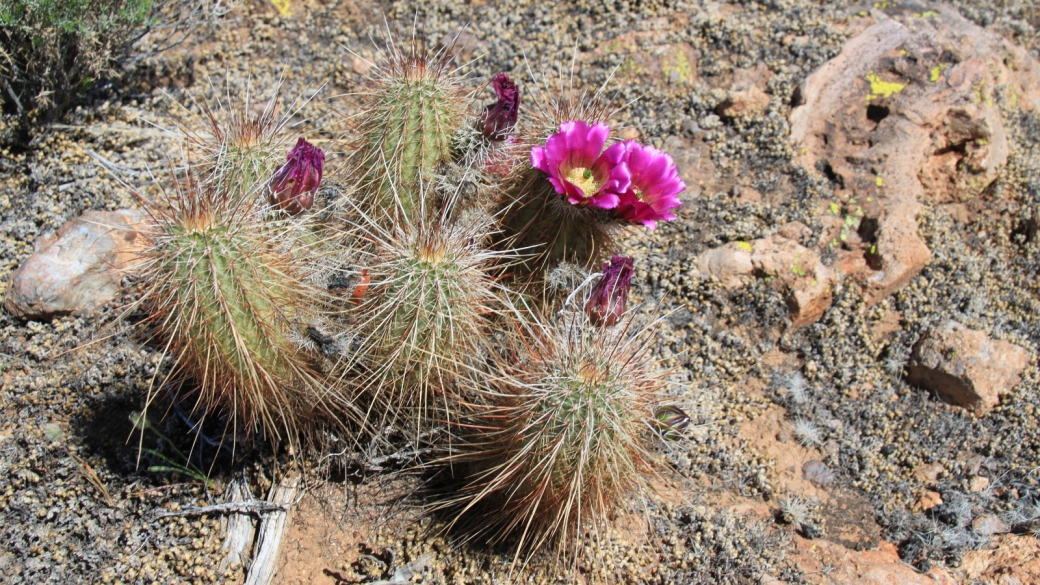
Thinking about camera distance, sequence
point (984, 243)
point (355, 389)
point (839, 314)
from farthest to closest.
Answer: point (984, 243)
point (839, 314)
point (355, 389)

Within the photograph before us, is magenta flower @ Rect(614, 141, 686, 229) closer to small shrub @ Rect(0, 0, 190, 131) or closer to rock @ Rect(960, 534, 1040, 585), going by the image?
rock @ Rect(960, 534, 1040, 585)

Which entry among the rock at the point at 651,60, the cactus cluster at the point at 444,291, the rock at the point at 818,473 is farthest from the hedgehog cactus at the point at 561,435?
the rock at the point at 651,60

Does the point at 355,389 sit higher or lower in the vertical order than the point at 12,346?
higher

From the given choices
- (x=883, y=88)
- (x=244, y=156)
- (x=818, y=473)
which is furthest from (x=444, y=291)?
(x=883, y=88)

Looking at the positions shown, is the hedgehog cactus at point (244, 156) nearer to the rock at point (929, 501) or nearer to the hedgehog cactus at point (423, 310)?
the hedgehog cactus at point (423, 310)

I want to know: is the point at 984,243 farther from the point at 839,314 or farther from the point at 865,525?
the point at 865,525

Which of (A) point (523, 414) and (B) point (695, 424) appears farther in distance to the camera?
(B) point (695, 424)

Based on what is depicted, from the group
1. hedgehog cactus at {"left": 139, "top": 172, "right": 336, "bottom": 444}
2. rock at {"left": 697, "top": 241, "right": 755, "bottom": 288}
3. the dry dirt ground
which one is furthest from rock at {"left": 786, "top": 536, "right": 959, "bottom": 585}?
hedgehog cactus at {"left": 139, "top": 172, "right": 336, "bottom": 444}

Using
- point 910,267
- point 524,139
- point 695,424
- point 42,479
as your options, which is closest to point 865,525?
point 695,424
